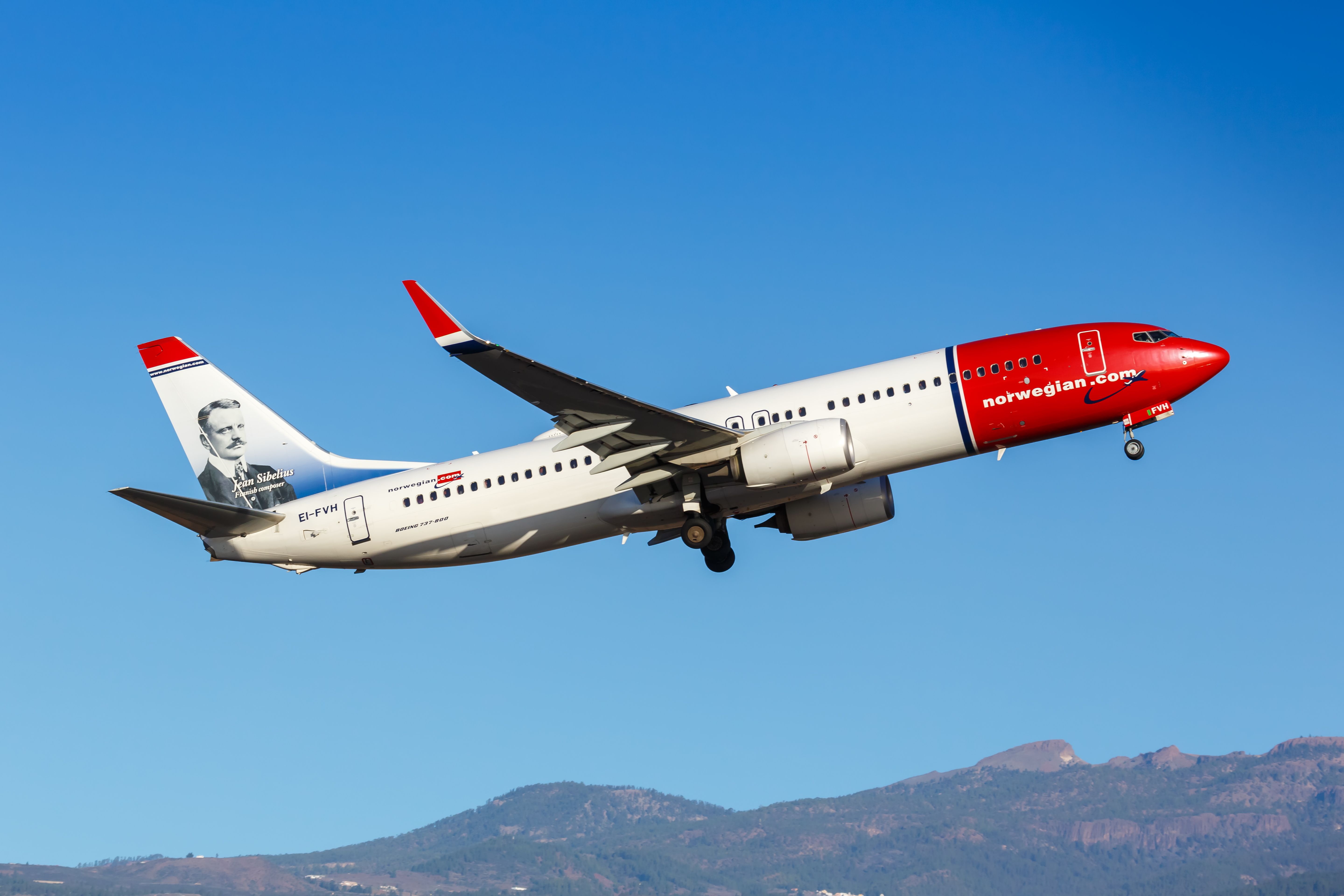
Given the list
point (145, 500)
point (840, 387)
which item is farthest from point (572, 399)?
point (145, 500)

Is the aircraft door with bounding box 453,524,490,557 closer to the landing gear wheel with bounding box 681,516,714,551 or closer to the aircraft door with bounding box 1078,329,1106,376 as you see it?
the landing gear wheel with bounding box 681,516,714,551

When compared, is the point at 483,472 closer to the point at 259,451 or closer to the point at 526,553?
the point at 526,553

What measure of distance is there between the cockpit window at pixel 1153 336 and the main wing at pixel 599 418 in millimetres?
12338

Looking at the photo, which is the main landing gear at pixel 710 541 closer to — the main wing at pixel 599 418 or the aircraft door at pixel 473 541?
the main wing at pixel 599 418

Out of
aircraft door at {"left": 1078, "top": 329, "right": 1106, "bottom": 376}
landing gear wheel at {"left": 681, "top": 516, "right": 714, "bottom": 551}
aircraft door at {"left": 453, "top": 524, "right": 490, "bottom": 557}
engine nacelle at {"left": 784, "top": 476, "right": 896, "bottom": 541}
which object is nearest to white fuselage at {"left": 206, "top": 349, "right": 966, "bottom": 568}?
aircraft door at {"left": 453, "top": 524, "right": 490, "bottom": 557}

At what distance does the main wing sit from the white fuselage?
1050 mm

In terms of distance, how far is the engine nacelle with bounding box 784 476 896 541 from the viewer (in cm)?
4412

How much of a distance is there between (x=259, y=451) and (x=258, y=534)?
4544mm

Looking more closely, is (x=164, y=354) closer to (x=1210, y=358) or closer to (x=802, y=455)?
(x=802, y=455)

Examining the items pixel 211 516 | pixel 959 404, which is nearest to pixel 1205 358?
pixel 959 404

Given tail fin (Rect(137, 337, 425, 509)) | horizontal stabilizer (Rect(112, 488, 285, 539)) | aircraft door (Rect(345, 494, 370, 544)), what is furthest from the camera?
tail fin (Rect(137, 337, 425, 509))

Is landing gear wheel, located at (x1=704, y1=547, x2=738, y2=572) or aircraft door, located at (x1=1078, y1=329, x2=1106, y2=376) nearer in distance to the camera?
aircraft door, located at (x1=1078, y1=329, x2=1106, y2=376)

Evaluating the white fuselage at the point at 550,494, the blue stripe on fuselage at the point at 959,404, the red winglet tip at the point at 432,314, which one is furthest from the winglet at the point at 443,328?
the blue stripe on fuselage at the point at 959,404

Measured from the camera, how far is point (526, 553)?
42781 mm
